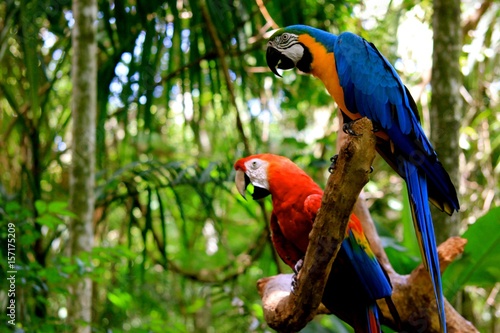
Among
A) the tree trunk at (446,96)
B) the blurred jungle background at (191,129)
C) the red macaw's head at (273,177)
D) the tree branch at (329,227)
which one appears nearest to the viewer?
the tree branch at (329,227)

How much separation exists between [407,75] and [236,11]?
1.37 m

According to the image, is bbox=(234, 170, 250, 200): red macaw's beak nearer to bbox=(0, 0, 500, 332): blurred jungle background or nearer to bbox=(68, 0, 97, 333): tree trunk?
bbox=(0, 0, 500, 332): blurred jungle background

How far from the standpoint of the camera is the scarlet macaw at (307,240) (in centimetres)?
139

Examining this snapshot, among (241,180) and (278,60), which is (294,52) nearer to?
(278,60)

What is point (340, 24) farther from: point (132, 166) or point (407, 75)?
point (132, 166)

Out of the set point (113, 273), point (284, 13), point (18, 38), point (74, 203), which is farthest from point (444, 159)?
point (113, 273)

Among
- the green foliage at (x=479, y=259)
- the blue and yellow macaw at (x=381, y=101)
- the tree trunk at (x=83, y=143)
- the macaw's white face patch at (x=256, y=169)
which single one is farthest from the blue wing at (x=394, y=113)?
the tree trunk at (x=83, y=143)

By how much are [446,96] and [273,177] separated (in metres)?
1.02

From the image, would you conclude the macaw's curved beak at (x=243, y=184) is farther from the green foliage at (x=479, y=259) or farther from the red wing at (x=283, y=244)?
the green foliage at (x=479, y=259)

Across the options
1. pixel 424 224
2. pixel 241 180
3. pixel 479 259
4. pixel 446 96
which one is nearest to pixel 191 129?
pixel 446 96

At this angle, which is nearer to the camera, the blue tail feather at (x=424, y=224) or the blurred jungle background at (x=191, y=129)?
the blue tail feather at (x=424, y=224)

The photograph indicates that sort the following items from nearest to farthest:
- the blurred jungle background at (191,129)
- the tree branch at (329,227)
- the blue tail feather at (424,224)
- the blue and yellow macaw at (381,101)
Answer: the tree branch at (329,227) < the blue tail feather at (424,224) < the blue and yellow macaw at (381,101) < the blurred jungle background at (191,129)

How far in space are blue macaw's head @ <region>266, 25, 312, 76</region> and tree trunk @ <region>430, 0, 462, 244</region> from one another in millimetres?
875

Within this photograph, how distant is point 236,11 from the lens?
7.68 feet
